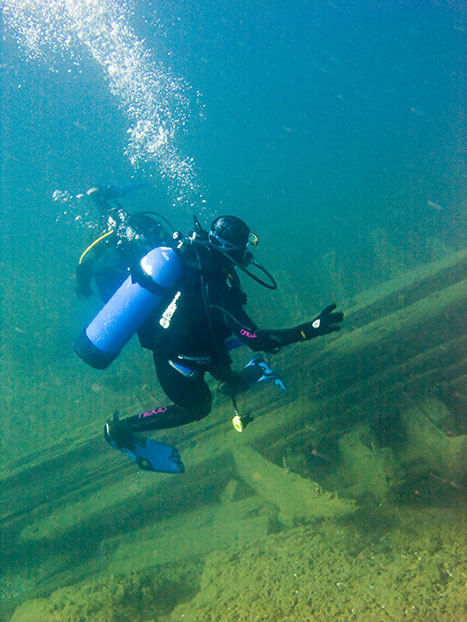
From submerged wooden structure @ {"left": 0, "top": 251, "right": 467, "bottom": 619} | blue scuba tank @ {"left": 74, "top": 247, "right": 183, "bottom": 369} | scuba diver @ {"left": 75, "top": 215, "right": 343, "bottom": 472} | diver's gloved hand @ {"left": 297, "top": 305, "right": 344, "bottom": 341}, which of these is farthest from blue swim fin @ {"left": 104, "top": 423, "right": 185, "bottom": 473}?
diver's gloved hand @ {"left": 297, "top": 305, "right": 344, "bottom": 341}

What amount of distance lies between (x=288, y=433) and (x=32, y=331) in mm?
17956

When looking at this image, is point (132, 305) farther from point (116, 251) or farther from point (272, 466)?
point (272, 466)

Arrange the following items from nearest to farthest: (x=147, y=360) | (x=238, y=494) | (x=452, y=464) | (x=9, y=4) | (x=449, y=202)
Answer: (x=452, y=464) < (x=238, y=494) < (x=147, y=360) < (x=449, y=202) < (x=9, y=4)

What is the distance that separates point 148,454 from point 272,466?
135cm

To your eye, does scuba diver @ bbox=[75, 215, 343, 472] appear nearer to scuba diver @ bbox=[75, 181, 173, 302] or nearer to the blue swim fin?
the blue swim fin

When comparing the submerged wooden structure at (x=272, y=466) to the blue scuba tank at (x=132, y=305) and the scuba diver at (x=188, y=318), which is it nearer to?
the scuba diver at (x=188, y=318)

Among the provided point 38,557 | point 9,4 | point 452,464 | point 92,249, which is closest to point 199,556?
point 38,557

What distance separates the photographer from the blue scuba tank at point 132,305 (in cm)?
300

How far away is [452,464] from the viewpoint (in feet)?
10.4

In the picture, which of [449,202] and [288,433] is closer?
[288,433]

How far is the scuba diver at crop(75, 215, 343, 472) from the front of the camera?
291 centimetres

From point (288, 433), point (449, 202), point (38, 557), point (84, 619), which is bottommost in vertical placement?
point (449, 202)

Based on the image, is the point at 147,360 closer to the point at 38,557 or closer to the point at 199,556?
the point at 38,557

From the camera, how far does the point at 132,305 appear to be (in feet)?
10.1
